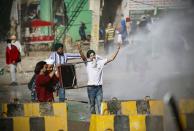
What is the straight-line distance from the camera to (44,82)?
A: 8.83 meters

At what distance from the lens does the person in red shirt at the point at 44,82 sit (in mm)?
8844

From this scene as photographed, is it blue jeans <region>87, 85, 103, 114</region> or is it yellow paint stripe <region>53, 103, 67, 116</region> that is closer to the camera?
yellow paint stripe <region>53, 103, 67, 116</region>

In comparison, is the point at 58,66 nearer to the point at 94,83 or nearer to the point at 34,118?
the point at 94,83

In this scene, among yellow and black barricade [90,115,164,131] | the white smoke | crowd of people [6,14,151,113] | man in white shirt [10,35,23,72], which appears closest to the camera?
yellow and black barricade [90,115,164,131]

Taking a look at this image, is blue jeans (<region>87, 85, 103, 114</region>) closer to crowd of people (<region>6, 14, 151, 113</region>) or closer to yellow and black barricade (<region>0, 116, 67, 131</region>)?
crowd of people (<region>6, 14, 151, 113</region>)

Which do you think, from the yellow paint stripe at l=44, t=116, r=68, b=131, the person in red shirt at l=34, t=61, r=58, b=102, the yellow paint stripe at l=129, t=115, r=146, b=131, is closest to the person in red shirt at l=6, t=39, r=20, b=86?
the person in red shirt at l=34, t=61, r=58, b=102

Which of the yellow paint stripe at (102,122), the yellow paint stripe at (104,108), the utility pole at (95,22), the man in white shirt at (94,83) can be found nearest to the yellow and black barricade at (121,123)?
the yellow paint stripe at (102,122)

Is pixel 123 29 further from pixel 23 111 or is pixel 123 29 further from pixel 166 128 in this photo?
pixel 166 128

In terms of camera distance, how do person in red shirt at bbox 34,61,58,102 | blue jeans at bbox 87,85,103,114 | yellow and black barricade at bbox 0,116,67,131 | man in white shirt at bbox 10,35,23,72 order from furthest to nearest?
man in white shirt at bbox 10,35,23,72
blue jeans at bbox 87,85,103,114
person in red shirt at bbox 34,61,58,102
yellow and black barricade at bbox 0,116,67,131

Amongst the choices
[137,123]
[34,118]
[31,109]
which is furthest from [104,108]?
[34,118]

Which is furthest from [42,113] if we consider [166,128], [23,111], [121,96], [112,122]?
[121,96]

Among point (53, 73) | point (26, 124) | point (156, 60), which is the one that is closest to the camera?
point (26, 124)

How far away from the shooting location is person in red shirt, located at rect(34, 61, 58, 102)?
8.84 meters

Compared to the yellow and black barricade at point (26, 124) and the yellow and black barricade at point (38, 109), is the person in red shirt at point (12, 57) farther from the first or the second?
the yellow and black barricade at point (26, 124)
